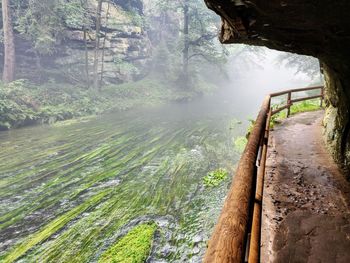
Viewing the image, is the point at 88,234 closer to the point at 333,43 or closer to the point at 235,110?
the point at 333,43

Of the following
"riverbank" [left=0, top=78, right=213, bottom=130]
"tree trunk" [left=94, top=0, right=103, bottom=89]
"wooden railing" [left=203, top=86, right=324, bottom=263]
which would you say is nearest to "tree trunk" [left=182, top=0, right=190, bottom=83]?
"riverbank" [left=0, top=78, right=213, bottom=130]

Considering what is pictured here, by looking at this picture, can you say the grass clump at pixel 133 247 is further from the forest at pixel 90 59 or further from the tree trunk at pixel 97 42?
the tree trunk at pixel 97 42

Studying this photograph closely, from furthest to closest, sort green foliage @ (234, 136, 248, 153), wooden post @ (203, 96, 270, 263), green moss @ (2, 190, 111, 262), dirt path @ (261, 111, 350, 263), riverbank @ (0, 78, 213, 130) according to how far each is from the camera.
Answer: riverbank @ (0, 78, 213, 130) < green foliage @ (234, 136, 248, 153) < green moss @ (2, 190, 111, 262) < dirt path @ (261, 111, 350, 263) < wooden post @ (203, 96, 270, 263)

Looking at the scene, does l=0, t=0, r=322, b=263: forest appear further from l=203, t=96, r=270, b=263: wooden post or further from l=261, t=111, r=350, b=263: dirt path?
l=203, t=96, r=270, b=263: wooden post

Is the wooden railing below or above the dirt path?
above

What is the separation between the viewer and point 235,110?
28688mm

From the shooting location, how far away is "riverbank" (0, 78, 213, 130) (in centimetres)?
1941

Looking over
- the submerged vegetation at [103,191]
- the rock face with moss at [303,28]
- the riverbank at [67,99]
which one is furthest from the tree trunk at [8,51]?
the rock face with moss at [303,28]

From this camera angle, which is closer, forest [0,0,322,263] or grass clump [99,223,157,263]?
grass clump [99,223,157,263]

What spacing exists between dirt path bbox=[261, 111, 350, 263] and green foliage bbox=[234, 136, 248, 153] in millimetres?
6002

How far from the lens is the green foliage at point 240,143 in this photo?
13.7 m

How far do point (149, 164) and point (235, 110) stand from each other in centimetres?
1873

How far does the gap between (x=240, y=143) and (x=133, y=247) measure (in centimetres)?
970

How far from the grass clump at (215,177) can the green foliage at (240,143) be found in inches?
129
